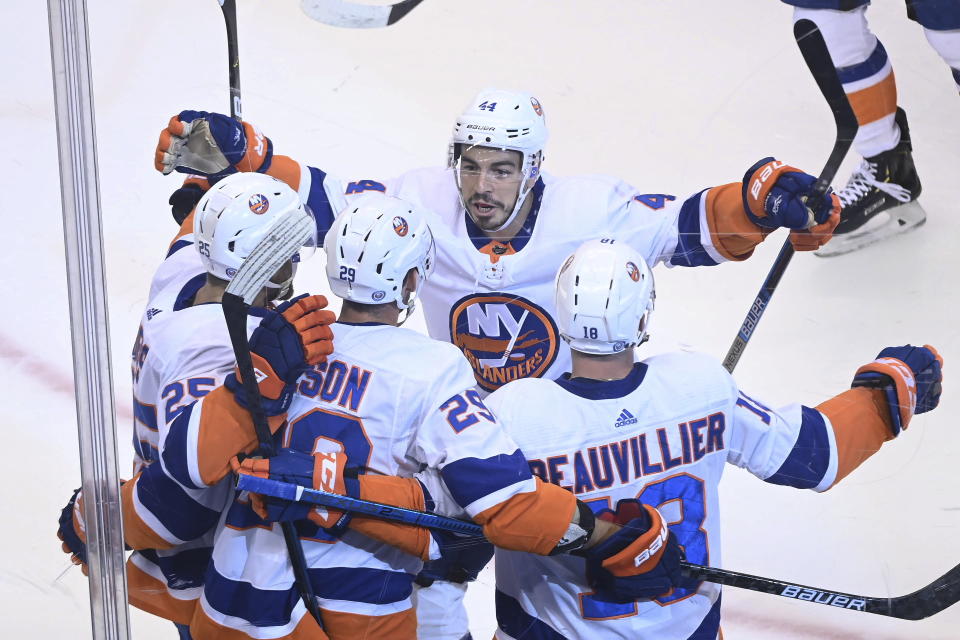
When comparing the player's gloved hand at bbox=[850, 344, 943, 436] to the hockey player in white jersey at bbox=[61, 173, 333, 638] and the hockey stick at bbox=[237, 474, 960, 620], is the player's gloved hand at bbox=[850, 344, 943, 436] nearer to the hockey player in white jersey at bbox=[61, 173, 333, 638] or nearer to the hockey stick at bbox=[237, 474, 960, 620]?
the hockey stick at bbox=[237, 474, 960, 620]

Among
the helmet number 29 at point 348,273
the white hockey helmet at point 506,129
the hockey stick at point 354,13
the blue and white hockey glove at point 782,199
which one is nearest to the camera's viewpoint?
the helmet number 29 at point 348,273

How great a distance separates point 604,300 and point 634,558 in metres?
0.41

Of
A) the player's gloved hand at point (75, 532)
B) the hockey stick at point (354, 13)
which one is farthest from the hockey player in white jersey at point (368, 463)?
the hockey stick at point (354, 13)

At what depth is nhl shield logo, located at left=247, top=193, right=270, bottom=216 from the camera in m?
1.99

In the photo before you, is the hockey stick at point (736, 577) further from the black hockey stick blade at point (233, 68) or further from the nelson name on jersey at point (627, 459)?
the black hockey stick blade at point (233, 68)

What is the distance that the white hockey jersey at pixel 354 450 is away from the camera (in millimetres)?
1773

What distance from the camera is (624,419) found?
1830 mm

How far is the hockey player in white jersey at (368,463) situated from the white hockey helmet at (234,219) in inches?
5.8

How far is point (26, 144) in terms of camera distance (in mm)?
3139

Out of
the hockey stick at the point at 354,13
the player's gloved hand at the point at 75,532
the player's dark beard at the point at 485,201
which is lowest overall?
the player's gloved hand at the point at 75,532

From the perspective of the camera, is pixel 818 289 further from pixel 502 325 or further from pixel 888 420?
pixel 502 325

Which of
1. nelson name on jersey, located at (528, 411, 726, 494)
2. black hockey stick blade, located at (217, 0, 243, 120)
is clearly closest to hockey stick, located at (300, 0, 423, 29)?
black hockey stick blade, located at (217, 0, 243, 120)

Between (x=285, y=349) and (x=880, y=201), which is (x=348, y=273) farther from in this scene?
(x=880, y=201)

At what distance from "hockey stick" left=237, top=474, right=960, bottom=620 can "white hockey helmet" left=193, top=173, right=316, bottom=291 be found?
429mm
